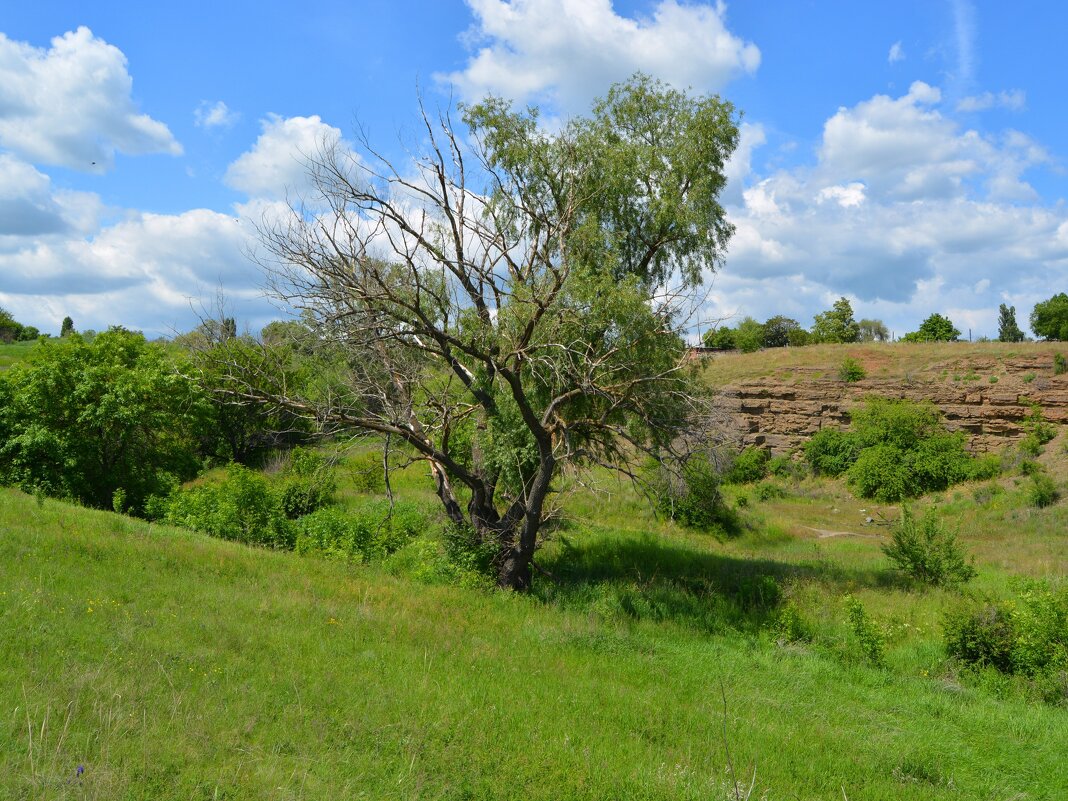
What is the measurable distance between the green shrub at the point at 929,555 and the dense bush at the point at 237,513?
44.1ft

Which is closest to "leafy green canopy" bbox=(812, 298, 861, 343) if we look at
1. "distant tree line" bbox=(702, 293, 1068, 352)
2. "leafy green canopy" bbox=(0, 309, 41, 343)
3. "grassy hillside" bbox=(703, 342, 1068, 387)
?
"distant tree line" bbox=(702, 293, 1068, 352)

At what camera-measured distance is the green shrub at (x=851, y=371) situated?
4002cm

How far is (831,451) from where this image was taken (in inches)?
1452

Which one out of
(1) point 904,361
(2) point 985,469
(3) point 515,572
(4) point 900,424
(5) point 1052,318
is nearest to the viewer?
(3) point 515,572

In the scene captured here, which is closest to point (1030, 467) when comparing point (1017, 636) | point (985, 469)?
point (985, 469)

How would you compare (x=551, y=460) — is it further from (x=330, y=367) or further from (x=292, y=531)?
(x=292, y=531)

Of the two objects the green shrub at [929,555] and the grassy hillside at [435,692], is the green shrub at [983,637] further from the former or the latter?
the green shrub at [929,555]

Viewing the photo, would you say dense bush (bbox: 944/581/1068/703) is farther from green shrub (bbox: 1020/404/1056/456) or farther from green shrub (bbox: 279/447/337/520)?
green shrub (bbox: 1020/404/1056/456)

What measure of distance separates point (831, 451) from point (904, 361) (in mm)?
8536

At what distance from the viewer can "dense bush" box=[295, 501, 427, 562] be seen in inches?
583

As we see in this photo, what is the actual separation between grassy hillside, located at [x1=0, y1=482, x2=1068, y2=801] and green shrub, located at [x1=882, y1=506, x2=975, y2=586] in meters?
2.00

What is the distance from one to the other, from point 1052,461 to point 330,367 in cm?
3045

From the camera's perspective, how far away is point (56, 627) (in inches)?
281

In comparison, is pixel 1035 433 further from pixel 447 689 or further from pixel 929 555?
pixel 447 689
